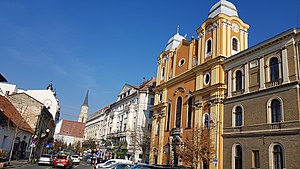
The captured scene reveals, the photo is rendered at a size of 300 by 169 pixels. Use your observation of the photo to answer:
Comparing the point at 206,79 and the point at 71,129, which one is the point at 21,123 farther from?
the point at 71,129

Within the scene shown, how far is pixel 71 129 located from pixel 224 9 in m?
112

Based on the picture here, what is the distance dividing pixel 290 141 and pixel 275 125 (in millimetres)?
1921

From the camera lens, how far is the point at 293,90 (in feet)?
70.5

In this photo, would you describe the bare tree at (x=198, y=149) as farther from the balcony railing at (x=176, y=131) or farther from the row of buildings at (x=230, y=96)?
the balcony railing at (x=176, y=131)

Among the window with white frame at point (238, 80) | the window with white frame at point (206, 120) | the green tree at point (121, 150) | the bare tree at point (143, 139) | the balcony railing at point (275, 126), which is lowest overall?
the green tree at point (121, 150)

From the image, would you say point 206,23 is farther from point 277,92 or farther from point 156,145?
point 156,145

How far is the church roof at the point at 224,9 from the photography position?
34.5 m

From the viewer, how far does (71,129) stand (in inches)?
5118

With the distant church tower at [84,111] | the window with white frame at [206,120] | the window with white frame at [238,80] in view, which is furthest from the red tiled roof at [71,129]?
the window with white frame at [238,80]

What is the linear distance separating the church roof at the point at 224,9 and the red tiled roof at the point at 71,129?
10931cm

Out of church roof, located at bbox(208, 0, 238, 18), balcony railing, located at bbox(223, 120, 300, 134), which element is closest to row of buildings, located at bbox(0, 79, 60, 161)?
balcony railing, located at bbox(223, 120, 300, 134)

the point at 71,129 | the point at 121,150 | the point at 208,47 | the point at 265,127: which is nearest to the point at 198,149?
the point at 265,127

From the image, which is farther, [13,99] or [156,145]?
[13,99]

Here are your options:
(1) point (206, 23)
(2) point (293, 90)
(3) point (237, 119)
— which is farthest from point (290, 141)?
(1) point (206, 23)
